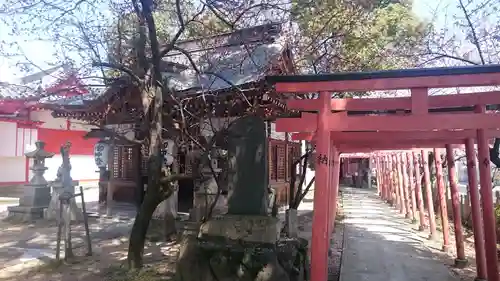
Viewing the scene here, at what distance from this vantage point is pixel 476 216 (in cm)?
708

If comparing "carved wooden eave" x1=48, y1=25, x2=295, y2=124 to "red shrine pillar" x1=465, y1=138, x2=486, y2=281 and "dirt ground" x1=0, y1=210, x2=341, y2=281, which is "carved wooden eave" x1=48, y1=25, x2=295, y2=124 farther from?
"red shrine pillar" x1=465, y1=138, x2=486, y2=281

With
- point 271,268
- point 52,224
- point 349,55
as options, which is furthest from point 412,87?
point 52,224

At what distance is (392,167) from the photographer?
62.2ft

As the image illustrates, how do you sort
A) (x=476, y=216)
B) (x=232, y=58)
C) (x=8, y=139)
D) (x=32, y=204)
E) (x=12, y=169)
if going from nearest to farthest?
(x=476, y=216) → (x=232, y=58) → (x=32, y=204) → (x=8, y=139) → (x=12, y=169)

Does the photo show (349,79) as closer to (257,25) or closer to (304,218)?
(257,25)

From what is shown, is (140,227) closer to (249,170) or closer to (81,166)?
(249,170)

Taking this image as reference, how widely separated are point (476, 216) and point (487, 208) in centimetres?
102

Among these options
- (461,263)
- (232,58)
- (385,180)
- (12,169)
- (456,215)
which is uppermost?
(232,58)

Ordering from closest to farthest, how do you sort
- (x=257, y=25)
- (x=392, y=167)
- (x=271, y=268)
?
1. (x=271, y=268)
2. (x=257, y=25)
3. (x=392, y=167)

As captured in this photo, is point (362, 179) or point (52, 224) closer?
point (52, 224)

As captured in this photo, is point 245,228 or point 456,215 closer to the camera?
point 245,228

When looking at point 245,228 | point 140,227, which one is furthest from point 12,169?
point 245,228

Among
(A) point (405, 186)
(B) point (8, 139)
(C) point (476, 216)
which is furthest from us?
(B) point (8, 139)

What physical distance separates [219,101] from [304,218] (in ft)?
19.1
